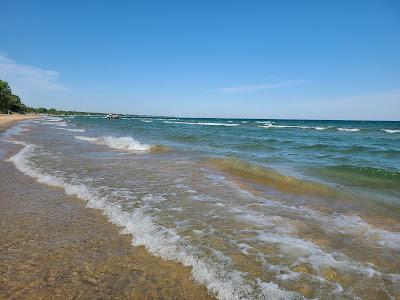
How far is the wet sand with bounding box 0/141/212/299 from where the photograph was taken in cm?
377

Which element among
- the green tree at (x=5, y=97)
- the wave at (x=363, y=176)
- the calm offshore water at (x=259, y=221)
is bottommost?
the wave at (x=363, y=176)

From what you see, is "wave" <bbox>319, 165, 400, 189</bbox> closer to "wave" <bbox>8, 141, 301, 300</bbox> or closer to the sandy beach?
"wave" <bbox>8, 141, 301, 300</bbox>

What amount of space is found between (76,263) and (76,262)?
0.03 m

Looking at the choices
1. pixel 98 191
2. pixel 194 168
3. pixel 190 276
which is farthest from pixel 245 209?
pixel 194 168

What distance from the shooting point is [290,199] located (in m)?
8.50

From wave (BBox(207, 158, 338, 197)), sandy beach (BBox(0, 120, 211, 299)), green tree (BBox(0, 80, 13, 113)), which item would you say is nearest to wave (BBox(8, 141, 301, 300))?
sandy beach (BBox(0, 120, 211, 299))

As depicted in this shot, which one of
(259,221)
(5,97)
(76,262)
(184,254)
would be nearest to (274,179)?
(259,221)

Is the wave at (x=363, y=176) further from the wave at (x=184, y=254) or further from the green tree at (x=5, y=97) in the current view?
the green tree at (x=5, y=97)

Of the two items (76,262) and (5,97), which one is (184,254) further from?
(5,97)

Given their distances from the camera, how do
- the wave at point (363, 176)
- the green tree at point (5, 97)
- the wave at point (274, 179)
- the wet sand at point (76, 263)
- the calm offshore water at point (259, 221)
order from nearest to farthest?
1. the wet sand at point (76, 263)
2. the calm offshore water at point (259, 221)
3. the wave at point (274, 179)
4. the wave at point (363, 176)
5. the green tree at point (5, 97)

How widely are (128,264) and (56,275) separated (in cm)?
91

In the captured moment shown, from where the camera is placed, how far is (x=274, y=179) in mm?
11047

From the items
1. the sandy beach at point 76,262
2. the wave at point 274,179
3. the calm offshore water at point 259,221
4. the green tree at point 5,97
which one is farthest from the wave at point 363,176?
the green tree at point 5,97

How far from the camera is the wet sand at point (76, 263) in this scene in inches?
148
